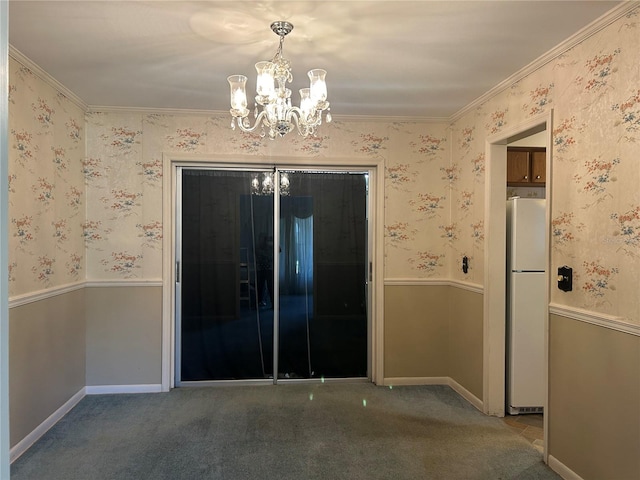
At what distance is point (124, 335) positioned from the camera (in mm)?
3605

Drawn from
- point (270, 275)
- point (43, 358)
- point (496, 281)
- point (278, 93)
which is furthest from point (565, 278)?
point (43, 358)

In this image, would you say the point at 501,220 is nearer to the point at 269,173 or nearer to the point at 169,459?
the point at 269,173

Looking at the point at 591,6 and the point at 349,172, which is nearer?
the point at 591,6

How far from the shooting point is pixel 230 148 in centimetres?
372

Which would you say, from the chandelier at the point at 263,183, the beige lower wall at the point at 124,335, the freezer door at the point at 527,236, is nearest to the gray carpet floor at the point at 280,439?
the beige lower wall at the point at 124,335

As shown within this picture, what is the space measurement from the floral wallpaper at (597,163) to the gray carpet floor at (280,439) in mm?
1140

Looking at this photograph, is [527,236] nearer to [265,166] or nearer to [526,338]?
[526,338]

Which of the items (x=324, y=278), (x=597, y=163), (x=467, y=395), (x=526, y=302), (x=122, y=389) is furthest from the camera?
(x=324, y=278)

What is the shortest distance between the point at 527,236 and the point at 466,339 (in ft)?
3.31

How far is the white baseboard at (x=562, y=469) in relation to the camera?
2289 millimetres

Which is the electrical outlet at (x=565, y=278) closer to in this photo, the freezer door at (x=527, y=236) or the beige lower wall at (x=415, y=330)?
the freezer door at (x=527, y=236)

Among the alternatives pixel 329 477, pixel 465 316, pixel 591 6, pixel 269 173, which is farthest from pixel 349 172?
pixel 329 477

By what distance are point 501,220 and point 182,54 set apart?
8.32 feet

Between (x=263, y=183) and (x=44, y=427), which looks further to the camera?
(x=263, y=183)
